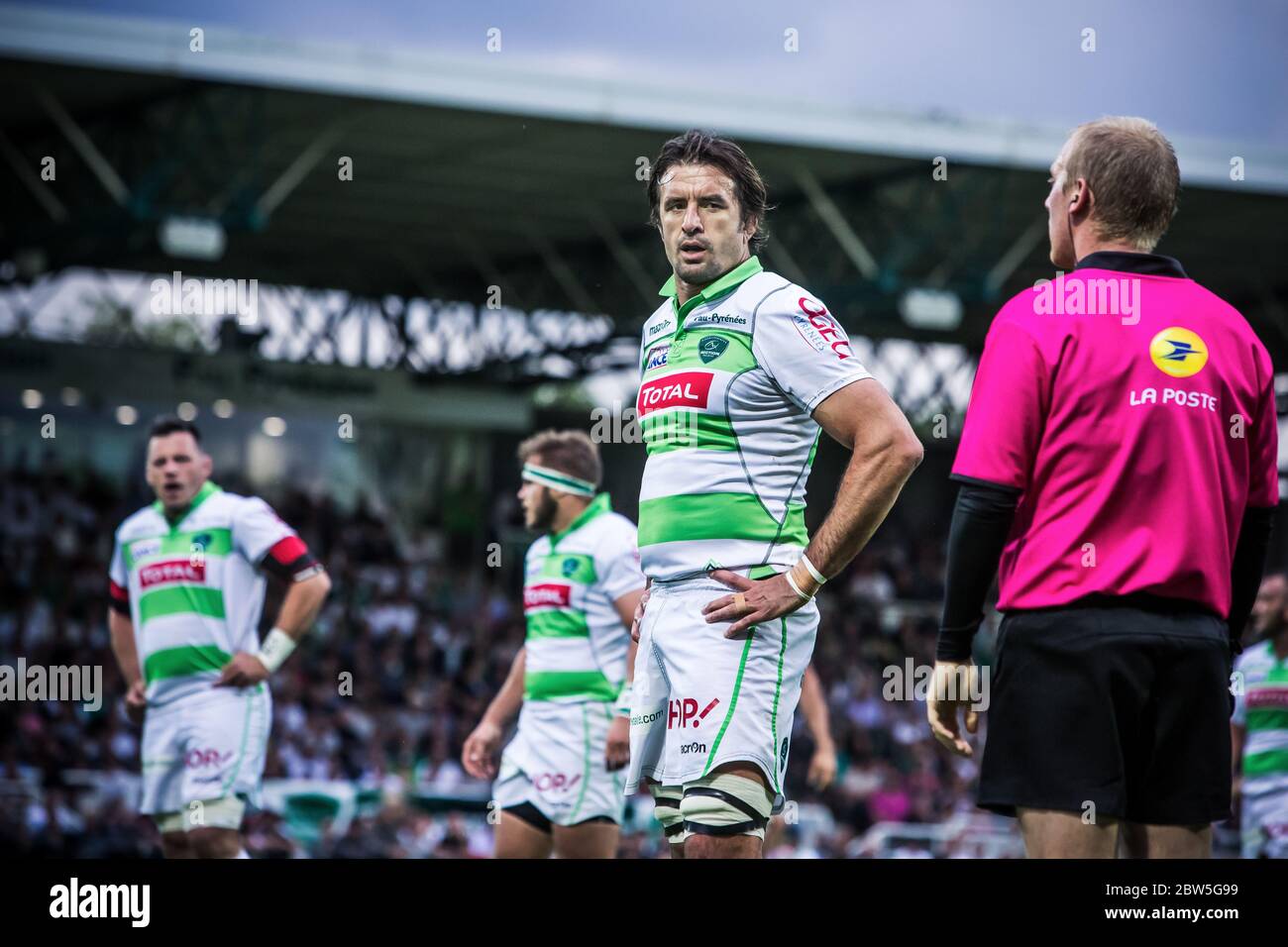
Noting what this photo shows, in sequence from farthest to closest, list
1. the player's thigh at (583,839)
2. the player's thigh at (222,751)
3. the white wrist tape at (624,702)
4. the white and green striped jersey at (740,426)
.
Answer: the player's thigh at (222,751), the player's thigh at (583,839), the white wrist tape at (624,702), the white and green striped jersey at (740,426)

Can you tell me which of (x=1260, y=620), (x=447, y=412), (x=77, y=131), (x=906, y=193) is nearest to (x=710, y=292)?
(x=1260, y=620)

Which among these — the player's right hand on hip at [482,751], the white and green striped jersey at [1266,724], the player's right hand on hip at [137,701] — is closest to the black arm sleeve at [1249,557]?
the player's right hand on hip at [482,751]

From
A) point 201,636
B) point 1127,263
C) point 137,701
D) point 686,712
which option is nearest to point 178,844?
point 137,701

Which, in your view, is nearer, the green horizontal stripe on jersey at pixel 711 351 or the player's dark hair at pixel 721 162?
the green horizontal stripe on jersey at pixel 711 351

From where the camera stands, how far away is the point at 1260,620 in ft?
32.9

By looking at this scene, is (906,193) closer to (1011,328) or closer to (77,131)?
(77,131)

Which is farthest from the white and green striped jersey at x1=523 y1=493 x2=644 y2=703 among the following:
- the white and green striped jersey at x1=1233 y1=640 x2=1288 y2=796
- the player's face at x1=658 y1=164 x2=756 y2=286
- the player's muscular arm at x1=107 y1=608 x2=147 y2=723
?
the white and green striped jersey at x1=1233 y1=640 x2=1288 y2=796

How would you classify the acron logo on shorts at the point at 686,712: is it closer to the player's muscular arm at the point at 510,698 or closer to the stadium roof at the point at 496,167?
the player's muscular arm at the point at 510,698

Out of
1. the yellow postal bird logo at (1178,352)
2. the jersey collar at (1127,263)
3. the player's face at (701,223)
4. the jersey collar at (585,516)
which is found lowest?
the jersey collar at (585,516)

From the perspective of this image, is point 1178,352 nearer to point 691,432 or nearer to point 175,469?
point 691,432

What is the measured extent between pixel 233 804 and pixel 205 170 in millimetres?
11670

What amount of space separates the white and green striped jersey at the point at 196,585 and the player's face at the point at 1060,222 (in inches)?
185

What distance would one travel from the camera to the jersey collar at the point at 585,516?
771cm

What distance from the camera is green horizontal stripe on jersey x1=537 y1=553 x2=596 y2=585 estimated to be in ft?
24.8
